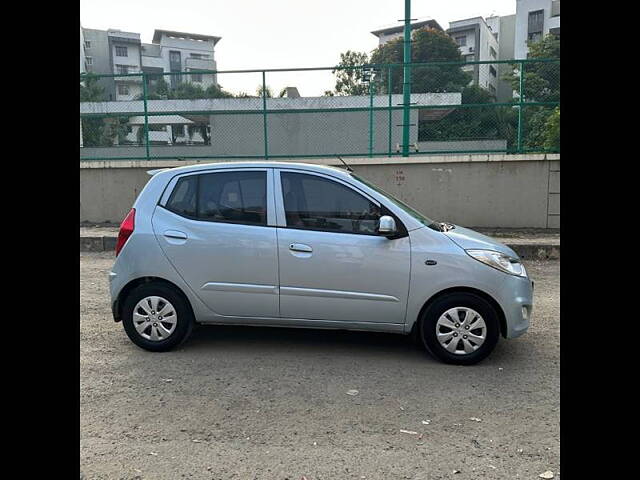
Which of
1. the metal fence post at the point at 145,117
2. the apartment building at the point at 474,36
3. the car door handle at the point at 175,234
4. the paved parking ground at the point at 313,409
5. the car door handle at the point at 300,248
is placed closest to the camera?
the paved parking ground at the point at 313,409

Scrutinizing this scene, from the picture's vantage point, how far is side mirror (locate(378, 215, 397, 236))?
414cm

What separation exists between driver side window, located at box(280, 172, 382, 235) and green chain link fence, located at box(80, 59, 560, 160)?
6.63 meters

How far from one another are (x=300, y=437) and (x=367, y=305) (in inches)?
55.8

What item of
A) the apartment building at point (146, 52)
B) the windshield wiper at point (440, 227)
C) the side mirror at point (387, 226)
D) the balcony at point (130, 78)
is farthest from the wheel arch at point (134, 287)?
the apartment building at point (146, 52)

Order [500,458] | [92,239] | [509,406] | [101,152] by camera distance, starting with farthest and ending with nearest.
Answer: [101,152]
[92,239]
[509,406]
[500,458]

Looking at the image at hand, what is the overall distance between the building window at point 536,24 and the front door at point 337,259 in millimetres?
72589

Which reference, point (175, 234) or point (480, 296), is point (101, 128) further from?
point (480, 296)

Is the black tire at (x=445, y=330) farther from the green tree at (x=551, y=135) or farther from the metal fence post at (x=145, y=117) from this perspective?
the metal fence post at (x=145, y=117)

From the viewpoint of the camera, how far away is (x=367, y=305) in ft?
13.9

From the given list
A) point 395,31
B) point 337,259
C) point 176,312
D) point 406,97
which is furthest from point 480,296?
point 395,31

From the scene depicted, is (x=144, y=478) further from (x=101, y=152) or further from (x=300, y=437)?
(x=101, y=152)

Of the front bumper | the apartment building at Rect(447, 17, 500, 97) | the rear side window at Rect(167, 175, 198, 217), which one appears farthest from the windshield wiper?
the apartment building at Rect(447, 17, 500, 97)

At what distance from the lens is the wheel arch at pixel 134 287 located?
449 centimetres
